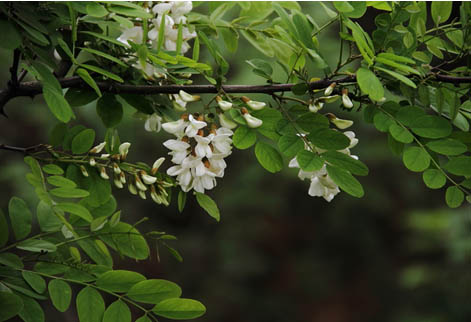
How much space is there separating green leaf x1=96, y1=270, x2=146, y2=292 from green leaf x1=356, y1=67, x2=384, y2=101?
0.31 metres

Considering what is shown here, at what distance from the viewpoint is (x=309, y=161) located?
1.91 ft

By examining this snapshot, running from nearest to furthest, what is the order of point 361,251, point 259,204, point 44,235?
point 44,235, point 259,204, point 361,251

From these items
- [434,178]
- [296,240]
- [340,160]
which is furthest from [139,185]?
[296,240]

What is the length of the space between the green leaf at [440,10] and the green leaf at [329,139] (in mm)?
196

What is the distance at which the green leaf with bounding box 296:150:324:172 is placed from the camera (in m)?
0.58

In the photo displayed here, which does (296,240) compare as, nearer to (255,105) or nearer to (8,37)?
(255,105)

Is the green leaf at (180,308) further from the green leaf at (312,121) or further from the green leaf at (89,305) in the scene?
the green leaf at (312,121)

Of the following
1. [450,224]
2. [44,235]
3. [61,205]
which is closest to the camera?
A: [61,205]

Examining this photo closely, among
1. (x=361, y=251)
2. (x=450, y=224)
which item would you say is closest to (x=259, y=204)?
(x=361, y=251)

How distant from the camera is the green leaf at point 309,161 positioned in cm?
58

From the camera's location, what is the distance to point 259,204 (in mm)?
3238

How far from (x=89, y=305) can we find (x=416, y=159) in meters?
0.38

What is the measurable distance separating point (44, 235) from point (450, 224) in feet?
7.14

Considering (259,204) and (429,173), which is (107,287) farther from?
(259,204)
